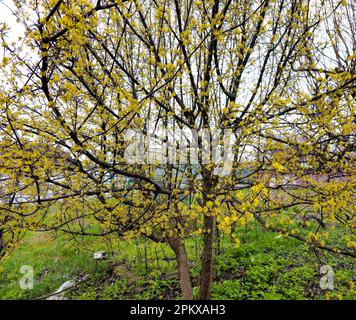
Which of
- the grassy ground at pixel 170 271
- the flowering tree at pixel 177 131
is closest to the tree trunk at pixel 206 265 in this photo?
the flowering tree at pixel 177 131

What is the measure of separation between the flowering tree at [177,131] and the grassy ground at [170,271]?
141 centimetres

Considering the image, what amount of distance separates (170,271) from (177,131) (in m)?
3.55

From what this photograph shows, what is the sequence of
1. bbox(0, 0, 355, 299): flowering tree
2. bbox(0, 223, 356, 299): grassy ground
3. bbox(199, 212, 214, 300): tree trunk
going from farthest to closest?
bbox(0, 223, 356, 299): grassy ground < bbox(199, 212, 214, 300): tree trunk < bbox(0, 0, 355, 299): flowering tree

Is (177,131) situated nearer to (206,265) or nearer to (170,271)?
(206,265)

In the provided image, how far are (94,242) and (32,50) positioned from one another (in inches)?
236

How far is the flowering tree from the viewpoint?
2428mm

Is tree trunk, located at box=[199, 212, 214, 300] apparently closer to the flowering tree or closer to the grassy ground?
the flowering tree

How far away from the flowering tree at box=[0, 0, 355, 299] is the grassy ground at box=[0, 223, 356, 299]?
55.5 inches

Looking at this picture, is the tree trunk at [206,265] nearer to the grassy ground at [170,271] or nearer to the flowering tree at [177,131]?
the flowering tree at [177,131]

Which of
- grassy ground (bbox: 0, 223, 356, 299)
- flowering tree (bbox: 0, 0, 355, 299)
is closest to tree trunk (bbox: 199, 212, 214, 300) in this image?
flowering tree (bbox: 0, 0, 355, 299)

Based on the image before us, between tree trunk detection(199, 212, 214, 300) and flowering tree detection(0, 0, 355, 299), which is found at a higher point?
flowering tree detection(0, 0, 355, 299)

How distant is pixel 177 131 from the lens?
3.89 metres
